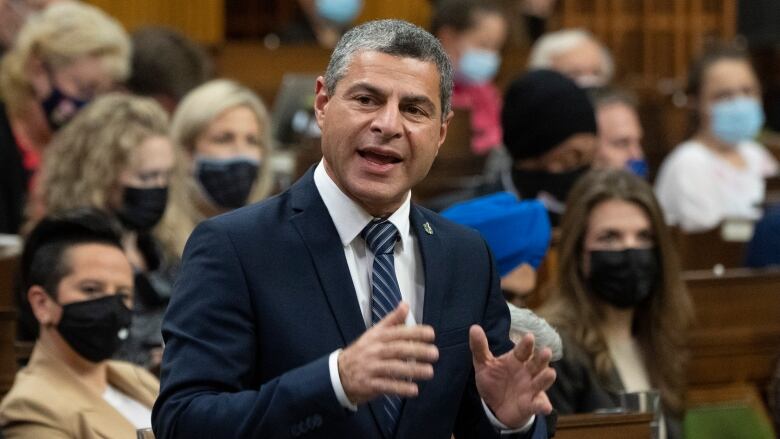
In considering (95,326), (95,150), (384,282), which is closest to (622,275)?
(95,326)

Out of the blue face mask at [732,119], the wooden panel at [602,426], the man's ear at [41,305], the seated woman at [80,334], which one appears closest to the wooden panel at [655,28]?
the blue face mask at [732,119]

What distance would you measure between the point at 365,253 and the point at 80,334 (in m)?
1.38

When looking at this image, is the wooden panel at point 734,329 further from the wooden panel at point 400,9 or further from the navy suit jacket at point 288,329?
the wooden panel at point 400,9

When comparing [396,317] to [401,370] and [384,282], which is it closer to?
[401,370]

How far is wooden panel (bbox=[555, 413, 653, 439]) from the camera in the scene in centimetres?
315

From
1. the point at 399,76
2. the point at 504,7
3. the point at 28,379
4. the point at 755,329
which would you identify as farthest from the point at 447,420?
the point at 504,7

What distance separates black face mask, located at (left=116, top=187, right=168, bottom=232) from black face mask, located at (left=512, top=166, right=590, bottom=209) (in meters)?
1.21

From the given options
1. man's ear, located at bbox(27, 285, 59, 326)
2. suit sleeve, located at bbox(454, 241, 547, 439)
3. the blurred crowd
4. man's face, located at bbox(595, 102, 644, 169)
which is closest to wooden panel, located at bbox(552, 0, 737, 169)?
the blurred crowd

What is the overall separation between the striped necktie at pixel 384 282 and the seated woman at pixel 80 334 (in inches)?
49.1

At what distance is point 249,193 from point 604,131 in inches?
65.7

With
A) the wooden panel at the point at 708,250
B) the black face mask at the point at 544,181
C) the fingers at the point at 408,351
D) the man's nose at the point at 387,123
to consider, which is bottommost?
the wooden panel at the point at 708,250

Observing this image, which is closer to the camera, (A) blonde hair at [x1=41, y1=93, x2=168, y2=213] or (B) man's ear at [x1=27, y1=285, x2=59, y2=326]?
(B) man's ear at [x1=27, y1=285, x2=59, y2=326]

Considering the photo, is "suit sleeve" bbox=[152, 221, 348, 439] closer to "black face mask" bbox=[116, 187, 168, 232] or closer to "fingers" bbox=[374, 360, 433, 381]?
"fingers" bbox=[374, 360, 433, 381]

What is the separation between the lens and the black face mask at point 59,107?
5.48 metres
